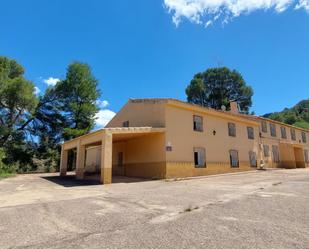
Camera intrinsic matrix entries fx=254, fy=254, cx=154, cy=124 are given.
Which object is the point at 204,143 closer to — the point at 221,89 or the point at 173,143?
the point at 173,143

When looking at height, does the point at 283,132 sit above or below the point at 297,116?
below

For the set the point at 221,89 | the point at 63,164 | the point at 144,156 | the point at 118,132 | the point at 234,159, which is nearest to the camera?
the point at 118,132

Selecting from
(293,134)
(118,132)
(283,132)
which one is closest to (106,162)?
(118,132)

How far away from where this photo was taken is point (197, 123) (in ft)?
61.5

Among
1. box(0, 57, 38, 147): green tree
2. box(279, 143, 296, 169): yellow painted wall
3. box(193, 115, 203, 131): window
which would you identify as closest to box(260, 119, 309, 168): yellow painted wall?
box(279, 143, 296, 169): yellow painted wall

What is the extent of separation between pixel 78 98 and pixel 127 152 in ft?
53.3

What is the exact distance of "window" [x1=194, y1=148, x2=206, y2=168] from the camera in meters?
18.1

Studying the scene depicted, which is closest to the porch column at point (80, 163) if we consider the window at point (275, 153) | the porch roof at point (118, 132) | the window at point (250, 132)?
the porch roof at point (118, 132)

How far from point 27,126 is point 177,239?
32.0m

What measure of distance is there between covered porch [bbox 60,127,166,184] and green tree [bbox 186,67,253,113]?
975 inches

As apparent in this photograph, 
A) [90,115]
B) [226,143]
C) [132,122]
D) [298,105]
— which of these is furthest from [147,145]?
[298,105]

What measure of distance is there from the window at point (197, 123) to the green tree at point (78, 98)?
1767 cm

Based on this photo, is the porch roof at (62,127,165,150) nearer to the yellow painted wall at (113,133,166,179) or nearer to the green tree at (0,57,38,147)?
the yellow painted wall at (113,133,166,179)

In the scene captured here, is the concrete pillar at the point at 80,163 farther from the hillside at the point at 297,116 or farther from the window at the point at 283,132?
the hillside at the point at 297,116
